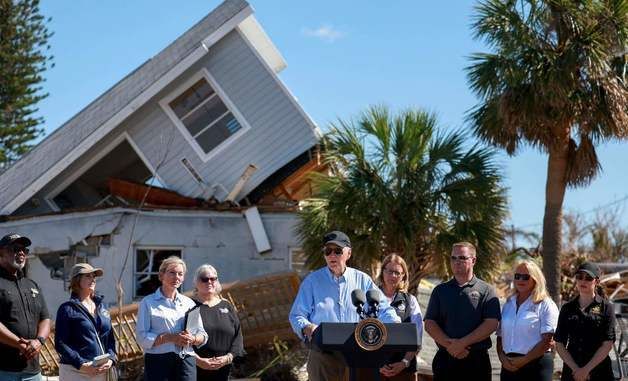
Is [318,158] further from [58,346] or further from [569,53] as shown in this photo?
[58,346]

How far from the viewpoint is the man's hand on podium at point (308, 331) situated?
21.3ft

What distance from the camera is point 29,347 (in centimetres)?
740

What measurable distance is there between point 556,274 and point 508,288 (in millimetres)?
4335

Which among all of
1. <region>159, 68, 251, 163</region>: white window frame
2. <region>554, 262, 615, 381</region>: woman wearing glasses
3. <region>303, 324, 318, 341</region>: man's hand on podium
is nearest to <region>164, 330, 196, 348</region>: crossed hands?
<region>303, 324, 318, 341</region>: man's hand on podium

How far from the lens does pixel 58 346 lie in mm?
7656

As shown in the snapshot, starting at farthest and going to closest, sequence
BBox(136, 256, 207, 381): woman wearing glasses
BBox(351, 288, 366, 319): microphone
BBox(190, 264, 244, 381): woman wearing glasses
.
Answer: BBox(190, 264, 244, 381): woman wearing glasses < BBox(136, 256, 207, 381): woman wearing glasses < BBox(351, 288, 366, 319): microphone

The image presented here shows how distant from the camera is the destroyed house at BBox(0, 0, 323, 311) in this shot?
664 inches

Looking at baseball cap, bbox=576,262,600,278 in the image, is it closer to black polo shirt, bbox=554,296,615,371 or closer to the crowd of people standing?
the crowd of people standing

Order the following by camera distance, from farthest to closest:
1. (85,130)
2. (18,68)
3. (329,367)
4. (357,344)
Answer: (18,68), (85,130), (329,367), (357,344)

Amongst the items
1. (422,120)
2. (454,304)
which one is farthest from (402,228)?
(454,304)

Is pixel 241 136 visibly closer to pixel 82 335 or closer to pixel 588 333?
pixel 82 335

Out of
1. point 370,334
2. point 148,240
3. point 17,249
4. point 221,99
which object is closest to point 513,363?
point 370,334

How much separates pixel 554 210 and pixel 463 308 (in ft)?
29.4

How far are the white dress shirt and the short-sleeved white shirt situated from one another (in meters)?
2.50
